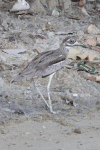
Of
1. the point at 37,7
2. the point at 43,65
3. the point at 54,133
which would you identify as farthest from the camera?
the point at 37,7

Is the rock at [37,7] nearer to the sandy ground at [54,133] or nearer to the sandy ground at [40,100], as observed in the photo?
the sandy ground at [40,100]

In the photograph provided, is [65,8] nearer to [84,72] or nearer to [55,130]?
[84,72]

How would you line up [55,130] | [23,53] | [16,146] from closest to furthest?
[16,146] → [55,130] → [23,53]

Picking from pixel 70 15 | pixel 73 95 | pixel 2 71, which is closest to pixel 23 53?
pixel 2 71

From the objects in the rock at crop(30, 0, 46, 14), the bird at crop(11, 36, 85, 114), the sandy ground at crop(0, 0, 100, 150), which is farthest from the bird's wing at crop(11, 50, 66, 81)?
the rock at crop(30, 0, 46, 14)

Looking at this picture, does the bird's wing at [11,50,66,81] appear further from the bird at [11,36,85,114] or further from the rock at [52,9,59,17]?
the rock at [52,9,59,17]

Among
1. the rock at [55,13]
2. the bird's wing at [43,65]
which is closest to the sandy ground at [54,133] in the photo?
the bird's wing at [43,65]

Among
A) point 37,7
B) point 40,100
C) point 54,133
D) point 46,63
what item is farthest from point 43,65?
point 37,7

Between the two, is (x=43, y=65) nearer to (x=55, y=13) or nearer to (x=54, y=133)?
(x=54, y=133)

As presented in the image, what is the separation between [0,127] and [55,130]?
760 millimetres

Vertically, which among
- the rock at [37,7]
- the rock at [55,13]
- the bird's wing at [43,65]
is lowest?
the bird's wing at [43,65]

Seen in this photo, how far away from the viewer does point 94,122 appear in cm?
432

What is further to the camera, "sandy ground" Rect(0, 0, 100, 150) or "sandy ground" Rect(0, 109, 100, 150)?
"sandy ground" Rect(0, 0, 100, 150)

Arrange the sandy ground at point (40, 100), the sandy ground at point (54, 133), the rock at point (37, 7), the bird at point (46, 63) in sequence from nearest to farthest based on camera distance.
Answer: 1. the sandy ground at point (54, 133)
2. the sandy ground at point (40, 100)
3. the bird at point (46, 63)
4. the rock at point (37, 7)
